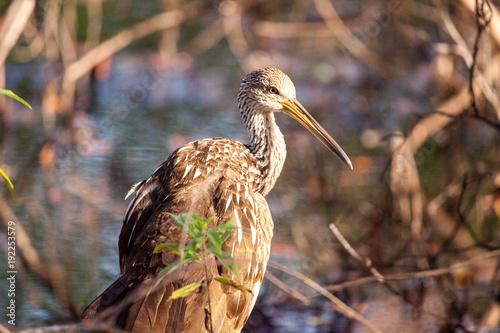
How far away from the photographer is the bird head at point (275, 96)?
4.08 m

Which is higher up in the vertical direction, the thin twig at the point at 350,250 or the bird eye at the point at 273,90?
the bird eye at the point at 273,90

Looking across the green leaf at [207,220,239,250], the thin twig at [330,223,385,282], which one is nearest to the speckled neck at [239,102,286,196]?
the thin twig at [330,223,385,282]

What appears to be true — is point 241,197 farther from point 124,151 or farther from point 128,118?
point 128,118

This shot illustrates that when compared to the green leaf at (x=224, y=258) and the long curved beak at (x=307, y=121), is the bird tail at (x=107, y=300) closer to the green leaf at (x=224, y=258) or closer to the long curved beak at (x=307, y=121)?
Answer: the green leaf at (x=224, y=258)

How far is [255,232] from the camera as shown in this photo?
11.5 ft

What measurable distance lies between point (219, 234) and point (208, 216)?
95 centimetres

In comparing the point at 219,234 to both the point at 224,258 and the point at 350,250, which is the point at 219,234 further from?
the point at 350,250

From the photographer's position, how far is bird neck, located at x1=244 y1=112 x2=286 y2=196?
4.11 m

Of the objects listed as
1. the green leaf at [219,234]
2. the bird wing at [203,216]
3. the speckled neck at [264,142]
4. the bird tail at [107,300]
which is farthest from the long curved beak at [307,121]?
A: the green leaf at [219,234]

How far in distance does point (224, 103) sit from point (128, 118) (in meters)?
1.15

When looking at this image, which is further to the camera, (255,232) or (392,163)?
(392,163)

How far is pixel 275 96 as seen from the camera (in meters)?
4.09

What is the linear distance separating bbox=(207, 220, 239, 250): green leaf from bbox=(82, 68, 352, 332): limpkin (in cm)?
34

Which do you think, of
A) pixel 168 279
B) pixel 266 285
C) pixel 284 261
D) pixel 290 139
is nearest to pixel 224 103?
pixel 290 139
